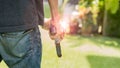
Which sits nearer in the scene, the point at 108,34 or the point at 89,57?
the point at 89,57

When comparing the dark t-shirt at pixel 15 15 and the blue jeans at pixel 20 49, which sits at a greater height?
the dark t-shirt at pixel 15 15

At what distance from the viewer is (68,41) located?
8828 mm

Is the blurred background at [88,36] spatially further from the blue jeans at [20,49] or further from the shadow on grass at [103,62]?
the blue jeans at [20,49]

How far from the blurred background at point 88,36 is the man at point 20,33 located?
393 cm

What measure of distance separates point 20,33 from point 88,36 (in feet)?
25.2

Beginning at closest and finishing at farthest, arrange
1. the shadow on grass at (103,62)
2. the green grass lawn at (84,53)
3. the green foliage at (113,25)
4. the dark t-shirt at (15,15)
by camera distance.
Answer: the dark t-shirt at (15,15) < the green grass lawn at (84,53) < the shadow on grass at (103,62) < the green foliage at (113,25)

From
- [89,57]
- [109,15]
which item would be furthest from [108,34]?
[89,57]

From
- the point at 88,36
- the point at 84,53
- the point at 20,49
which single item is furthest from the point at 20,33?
the point at 88,36

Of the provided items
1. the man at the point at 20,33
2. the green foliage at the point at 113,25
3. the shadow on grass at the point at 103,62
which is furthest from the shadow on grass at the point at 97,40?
the man at the point at 20,33

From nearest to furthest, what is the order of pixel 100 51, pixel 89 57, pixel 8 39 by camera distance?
pixel 8 39
pixel 89 57
pixel 100 51

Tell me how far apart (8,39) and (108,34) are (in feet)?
27.1

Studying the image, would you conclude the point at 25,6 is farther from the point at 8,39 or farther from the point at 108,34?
the point at 108,34

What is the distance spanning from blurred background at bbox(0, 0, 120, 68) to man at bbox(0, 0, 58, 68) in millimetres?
3926

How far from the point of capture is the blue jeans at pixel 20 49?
237 cm
